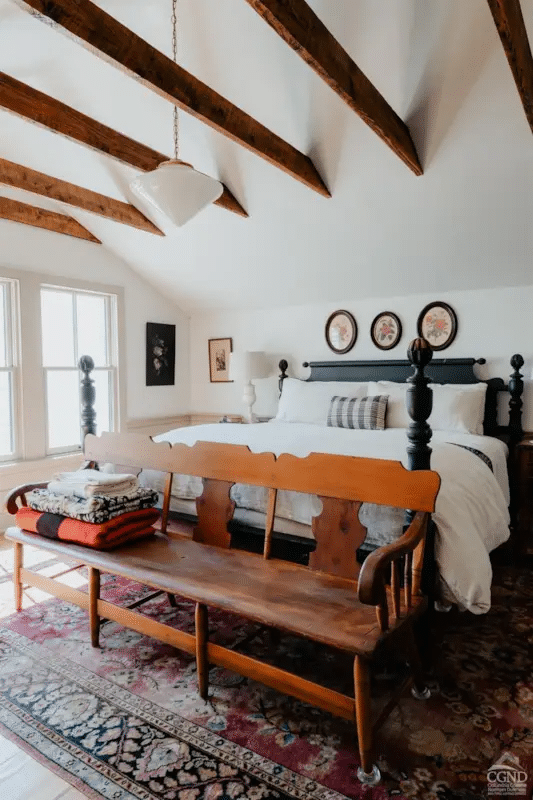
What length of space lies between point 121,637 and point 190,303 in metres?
3.94

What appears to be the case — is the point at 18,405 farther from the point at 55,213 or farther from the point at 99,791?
the point at 99,791

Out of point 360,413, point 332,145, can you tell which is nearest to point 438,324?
point 360,413

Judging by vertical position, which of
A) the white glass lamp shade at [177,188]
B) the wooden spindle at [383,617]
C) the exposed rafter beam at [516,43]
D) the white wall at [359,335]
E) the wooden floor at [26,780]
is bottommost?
the wooden floor at [26,780]

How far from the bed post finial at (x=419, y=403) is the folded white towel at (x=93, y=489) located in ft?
4.39

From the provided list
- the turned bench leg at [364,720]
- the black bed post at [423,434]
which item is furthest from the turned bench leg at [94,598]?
the black bed post at [423,434]

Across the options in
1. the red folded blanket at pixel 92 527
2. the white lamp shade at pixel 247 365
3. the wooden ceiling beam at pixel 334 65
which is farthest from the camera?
the white lamp shade at pixel 247 365

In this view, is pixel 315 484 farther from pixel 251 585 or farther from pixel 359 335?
pixel 359 335

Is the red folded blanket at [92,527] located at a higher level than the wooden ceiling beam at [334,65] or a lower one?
lower

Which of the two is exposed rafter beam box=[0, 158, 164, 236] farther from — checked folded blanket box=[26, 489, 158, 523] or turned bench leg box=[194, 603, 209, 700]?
turned bench leg box=[194, 603, 209, 700]

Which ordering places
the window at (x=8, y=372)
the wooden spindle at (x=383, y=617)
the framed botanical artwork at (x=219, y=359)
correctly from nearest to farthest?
the wooden spindle at (x=383, y=617) → the window at (x=8, y=372) → the framed botanical artwork at (x=219, y=359)

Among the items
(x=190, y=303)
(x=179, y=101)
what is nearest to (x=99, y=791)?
(x=179, y=101)

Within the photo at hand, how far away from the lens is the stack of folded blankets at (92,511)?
2.31m

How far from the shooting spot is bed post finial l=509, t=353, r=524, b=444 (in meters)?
3.84

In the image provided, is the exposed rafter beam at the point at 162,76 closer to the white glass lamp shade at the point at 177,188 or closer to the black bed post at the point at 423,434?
the white glass lamp shade at the point at 177,188
